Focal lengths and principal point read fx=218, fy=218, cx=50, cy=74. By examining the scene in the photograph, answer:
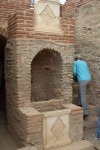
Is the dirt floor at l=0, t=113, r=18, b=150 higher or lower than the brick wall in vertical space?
lower

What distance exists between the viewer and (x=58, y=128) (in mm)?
4766

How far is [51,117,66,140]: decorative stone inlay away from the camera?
15.5 feet

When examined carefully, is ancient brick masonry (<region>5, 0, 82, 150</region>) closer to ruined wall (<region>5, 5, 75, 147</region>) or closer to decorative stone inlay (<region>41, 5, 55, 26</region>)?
ruined wall (<region>5, 5, 75, 147</region>)

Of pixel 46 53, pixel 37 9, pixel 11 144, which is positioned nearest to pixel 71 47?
pixel 46 53

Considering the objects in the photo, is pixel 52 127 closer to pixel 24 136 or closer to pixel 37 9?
pixel 24 136

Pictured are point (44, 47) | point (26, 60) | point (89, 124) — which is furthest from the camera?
point (89, 124)

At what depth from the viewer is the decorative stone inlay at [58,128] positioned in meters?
4.71

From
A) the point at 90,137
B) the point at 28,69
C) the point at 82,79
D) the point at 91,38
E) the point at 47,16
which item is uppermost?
the point at 47,16

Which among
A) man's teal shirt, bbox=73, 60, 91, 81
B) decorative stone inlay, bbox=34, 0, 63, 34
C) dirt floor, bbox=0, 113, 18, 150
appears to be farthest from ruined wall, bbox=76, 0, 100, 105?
dirt floor, bbox=0, 113, 18, 150

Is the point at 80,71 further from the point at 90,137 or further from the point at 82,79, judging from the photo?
the point at 90,137

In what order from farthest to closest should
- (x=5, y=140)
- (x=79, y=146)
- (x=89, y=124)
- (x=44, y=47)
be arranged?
(x=89, y=124), (x=5, y=140), (x=44, y=47), (x=79, y=146)

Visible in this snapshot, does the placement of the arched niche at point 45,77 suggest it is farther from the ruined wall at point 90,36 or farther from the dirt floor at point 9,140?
the ruined wall at point 90,36

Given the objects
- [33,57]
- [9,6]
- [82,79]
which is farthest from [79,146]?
[9,6]

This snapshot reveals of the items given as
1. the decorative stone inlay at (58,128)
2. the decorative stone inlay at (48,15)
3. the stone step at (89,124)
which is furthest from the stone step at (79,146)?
the decorative stone inlay at (48,15)
